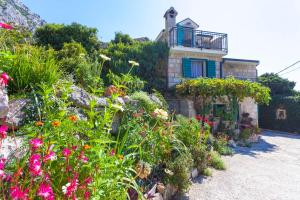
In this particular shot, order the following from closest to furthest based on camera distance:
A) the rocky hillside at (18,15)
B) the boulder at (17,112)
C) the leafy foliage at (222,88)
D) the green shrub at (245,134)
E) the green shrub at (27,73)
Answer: the boulder at (17,112) < the green shrub at (27,73) < the leafy foliage at (222,88) < the green shrub at (245,134) < the rocky hillside at (18,15)

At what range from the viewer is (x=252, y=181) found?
199 inches

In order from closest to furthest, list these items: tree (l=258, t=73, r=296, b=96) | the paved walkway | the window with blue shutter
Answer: the paved walkway → the window with blue shutter → tree (l=258, t=73, r=296, b=96)

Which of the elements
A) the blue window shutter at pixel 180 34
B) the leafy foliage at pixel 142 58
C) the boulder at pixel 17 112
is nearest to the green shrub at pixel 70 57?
the leafy foliage at pixel 142 58

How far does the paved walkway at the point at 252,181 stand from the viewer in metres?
4.19

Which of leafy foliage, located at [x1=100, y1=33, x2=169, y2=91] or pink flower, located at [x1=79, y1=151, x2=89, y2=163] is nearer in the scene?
pink flower, located at [x1=79, y1=151, x2=89, y2=163]

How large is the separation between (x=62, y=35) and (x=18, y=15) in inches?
412

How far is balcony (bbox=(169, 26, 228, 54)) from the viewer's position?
13.6 m

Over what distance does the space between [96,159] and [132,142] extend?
151 cm

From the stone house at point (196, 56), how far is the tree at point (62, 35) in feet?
15.9

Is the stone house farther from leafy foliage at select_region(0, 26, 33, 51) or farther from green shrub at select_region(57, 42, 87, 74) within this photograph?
leafy foliage at select_region(0, 26, 33, 51)

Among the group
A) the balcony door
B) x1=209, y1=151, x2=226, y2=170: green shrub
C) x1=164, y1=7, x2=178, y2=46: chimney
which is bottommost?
x1=209, y1=151, x2=226, y2=170: green shrub

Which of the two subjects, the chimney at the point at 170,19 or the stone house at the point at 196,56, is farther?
the chimney at the point at 170,19

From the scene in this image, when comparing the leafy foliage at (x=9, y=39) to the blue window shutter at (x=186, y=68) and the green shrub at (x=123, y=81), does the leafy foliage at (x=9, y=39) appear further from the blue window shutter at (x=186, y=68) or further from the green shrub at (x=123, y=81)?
the blue window shutter at (x=186, y=68)

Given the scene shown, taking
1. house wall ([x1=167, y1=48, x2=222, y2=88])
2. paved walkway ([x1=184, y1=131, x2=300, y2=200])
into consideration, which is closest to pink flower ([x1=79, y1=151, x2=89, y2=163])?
paved walkway ([x1=184, y1=131, x2=300, y2=200])
